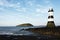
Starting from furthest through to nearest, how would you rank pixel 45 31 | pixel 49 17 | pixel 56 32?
pixel 49 17 → pixel 45 31 → pixel 56 32

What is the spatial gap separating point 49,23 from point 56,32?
7990mm

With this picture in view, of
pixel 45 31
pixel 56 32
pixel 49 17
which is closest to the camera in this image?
pixel 56 32

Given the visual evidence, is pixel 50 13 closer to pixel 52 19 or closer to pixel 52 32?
pixel 52 19

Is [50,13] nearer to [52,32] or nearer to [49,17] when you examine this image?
[49,17]

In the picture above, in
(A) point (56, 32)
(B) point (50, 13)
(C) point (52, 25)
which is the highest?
(B) point (50, 13)

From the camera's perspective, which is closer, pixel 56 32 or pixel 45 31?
pixel 56 32

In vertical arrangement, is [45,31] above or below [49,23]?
below

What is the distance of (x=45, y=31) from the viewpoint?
3584 centimetres

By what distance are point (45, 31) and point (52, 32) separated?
189 centimetres

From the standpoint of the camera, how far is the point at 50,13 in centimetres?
4112

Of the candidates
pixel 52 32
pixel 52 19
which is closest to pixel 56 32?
pixel 52 32

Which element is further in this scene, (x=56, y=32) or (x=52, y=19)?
(x=52, y=19)

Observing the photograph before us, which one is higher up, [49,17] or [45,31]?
[49,17]

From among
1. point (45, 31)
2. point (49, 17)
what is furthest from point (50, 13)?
point (45, 31)
